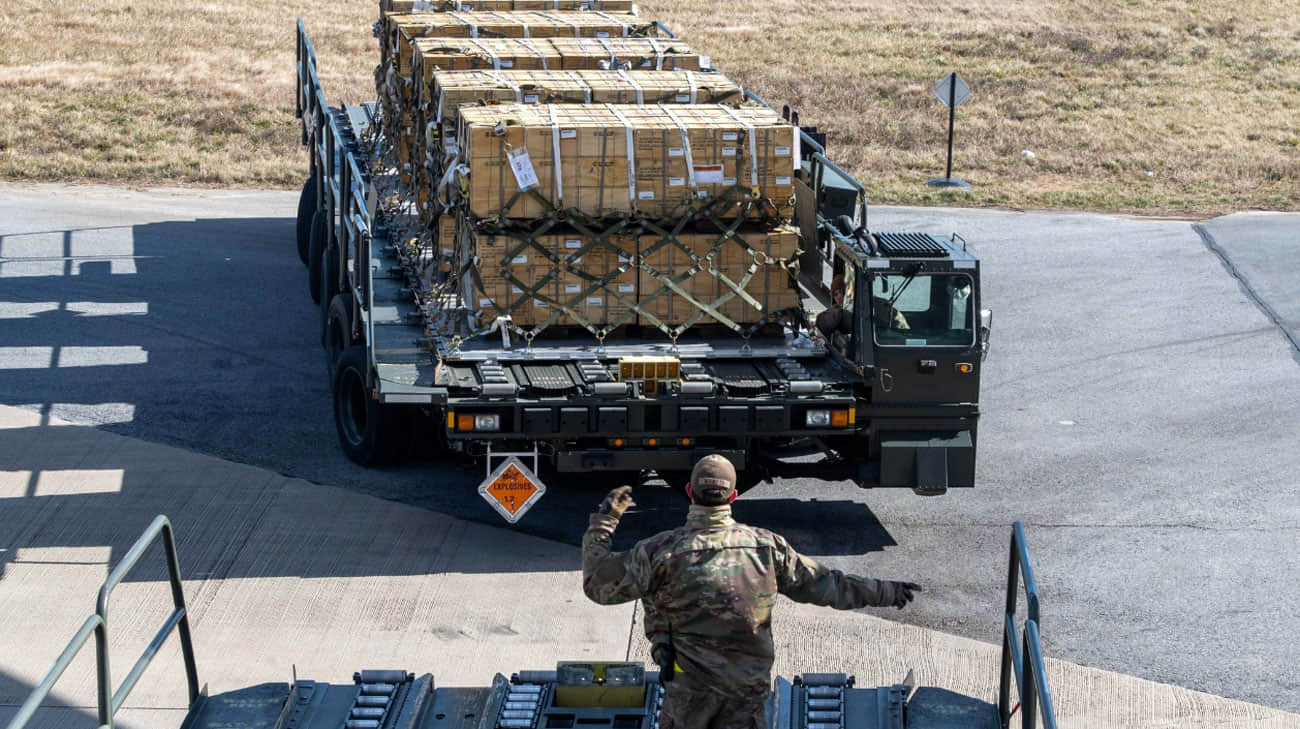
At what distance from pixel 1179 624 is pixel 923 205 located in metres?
13.5

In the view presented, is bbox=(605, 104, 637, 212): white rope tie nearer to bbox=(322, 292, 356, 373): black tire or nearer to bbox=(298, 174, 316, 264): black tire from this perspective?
bbox=(322, 292, 356, 373): black tire

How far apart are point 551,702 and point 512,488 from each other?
355cm

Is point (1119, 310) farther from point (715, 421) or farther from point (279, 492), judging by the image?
point (279, 492)

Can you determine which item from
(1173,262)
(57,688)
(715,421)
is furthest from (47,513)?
(1173,262)

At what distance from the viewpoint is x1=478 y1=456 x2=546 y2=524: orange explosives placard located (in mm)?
10680

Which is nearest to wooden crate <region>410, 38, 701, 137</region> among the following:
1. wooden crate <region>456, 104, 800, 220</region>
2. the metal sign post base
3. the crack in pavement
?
wooden crate <region>456, 104, 800, 220</region>

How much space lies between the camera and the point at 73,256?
1900 cm

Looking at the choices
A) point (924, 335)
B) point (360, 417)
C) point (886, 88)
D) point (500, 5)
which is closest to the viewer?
point (924, 335)

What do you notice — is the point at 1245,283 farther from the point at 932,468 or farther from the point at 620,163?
the point at 620,163

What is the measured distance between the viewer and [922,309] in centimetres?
1090

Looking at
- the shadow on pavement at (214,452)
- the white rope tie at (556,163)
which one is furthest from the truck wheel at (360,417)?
the white rope tie at (556,163)

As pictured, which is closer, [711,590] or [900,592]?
[711,590]

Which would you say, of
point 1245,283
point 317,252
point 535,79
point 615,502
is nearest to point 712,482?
point 615,502

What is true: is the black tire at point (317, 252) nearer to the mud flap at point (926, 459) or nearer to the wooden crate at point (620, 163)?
the wooden crate at point (620, 163)
